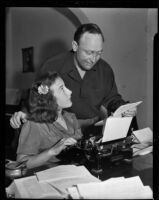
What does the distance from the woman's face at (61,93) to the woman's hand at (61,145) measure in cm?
19

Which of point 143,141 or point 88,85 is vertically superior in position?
point 88,85

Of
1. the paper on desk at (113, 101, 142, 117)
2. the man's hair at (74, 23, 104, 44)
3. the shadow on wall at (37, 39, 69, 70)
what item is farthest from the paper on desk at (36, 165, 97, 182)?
the man's hair at (74, 23, 104, 44)

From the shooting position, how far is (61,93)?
4.95ft

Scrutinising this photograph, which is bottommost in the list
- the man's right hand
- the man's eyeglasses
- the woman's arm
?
the woman's arm

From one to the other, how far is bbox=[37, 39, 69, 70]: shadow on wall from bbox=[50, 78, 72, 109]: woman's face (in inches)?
5.6

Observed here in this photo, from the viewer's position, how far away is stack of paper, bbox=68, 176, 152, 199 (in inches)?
53.6

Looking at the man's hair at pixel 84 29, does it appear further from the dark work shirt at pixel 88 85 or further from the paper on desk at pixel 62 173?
the paper on desk at pixel 62 173

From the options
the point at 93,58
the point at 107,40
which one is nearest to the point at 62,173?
the point at 93,58

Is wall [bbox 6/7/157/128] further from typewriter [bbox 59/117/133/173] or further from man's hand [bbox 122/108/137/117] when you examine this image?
typewriter [bbox 59/117/133/173]

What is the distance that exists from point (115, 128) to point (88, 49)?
47 cm

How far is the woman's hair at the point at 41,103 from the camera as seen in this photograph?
1.48 m

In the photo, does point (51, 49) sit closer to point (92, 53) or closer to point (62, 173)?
point (92, 53)

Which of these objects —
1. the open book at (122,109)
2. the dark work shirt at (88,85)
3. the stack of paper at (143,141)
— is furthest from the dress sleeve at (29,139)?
the stack of paper at (143,141)

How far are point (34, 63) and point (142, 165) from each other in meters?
0.85
